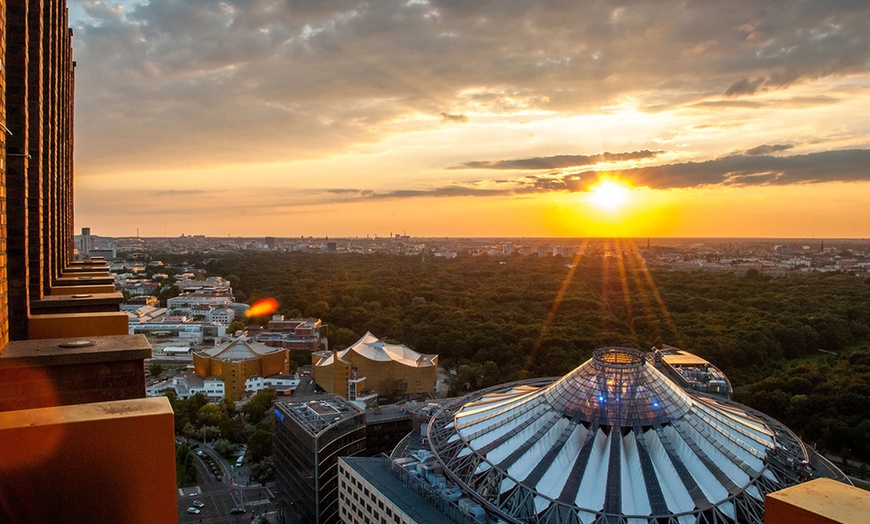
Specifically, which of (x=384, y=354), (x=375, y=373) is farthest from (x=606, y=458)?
(x=384, y=354)

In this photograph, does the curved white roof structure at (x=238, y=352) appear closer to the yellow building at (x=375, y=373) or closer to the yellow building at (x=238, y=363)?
the yellow building at (x=238, y=363)

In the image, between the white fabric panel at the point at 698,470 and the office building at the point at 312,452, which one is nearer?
the white fabric panel at the point at 698,470

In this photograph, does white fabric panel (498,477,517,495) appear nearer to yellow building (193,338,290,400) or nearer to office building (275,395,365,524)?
office building (275,395,365,524)

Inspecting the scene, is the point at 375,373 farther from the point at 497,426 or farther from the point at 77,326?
the point at 77,326

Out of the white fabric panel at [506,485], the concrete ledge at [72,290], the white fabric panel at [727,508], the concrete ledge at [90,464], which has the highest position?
the concrete ledge at [72,290]

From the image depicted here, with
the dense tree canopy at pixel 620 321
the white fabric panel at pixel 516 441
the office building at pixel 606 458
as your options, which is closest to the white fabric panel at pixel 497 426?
the office building at pixel 606 458

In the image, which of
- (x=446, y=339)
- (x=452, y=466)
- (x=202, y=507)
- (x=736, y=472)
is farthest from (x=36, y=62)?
(x=446, y=339)
